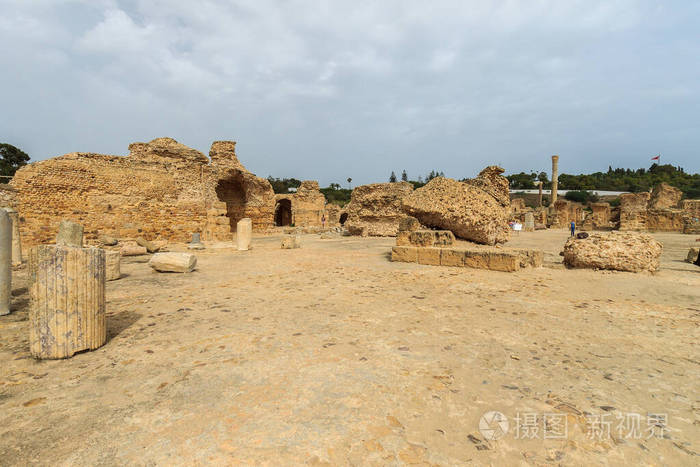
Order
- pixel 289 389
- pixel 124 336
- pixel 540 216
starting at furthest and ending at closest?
pixel 540 216
pixel 124 336
pixel 289 389

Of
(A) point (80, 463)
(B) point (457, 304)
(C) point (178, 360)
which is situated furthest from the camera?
(B) point (457, 304)

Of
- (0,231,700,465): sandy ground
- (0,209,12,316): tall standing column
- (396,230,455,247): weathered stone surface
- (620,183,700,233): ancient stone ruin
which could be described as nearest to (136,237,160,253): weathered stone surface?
(0,209,12,316): tall standing column

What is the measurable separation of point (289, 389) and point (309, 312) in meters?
1.55

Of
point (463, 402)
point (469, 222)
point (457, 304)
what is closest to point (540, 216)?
point (469, 222)

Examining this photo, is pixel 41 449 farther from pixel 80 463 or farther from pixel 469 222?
pixel 469 222

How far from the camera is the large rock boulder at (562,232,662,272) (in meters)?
5.40

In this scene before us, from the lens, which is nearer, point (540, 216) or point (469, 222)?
point (469, 222)

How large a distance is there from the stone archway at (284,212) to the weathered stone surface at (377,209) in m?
14.9

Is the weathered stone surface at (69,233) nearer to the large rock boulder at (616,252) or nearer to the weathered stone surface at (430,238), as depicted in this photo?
the weathered stone surface at (430,238)

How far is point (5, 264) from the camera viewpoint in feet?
11.5

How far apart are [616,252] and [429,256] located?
3.20m

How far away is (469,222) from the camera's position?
7.21 metres

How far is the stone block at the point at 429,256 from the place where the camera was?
20.6 ft

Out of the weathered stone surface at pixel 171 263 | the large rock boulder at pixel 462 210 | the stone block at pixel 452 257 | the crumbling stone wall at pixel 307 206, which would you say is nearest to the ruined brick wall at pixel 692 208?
the large rock boulder at pixel 462 210
